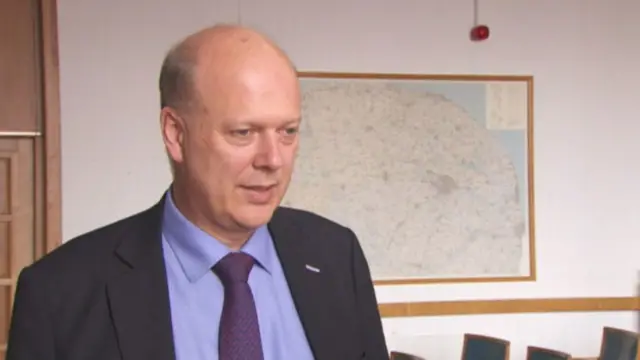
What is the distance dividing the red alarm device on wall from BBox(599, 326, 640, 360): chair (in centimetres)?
168

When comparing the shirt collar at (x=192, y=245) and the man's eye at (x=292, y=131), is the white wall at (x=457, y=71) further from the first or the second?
the man's eye at (x=292, y=131)

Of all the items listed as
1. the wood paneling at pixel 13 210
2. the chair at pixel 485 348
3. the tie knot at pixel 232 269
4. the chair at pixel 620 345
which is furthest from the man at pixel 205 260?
the wood paneling at pixel 13 210

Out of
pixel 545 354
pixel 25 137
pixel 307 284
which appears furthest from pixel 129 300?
pixel 25 137

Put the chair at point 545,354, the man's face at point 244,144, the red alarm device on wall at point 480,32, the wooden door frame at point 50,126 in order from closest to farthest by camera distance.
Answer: the man's face at point 244,144, the chair at point 545,354, the wooden door frame at point 50,126, the red alarm device on wall at point 480,32

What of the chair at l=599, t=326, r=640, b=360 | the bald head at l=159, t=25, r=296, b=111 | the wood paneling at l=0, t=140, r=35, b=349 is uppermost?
the bald head at l=159, t=25, r=296, b=111

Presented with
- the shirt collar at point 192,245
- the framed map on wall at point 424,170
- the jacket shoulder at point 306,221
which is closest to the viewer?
the shirt collar at point 192,245

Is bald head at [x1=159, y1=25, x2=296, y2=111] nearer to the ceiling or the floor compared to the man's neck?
nearer to the ceiling

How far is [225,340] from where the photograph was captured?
1.07m

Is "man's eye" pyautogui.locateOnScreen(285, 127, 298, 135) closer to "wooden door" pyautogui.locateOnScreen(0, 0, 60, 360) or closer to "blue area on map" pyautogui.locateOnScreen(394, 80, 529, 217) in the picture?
"wooden door" pyautogui.locateOnScreen(0, 0, 60, 360)

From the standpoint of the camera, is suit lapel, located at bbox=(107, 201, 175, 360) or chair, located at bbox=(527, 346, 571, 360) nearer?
suit lapel, located at bbox=(107, 201, 175, 360)

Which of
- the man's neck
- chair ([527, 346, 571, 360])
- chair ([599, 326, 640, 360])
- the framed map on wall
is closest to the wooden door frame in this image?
the framed map on wall

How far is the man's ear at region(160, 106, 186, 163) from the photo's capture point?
1.04 meters

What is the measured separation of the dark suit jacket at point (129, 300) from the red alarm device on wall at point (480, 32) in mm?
3397

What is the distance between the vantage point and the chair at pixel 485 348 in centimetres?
343
